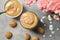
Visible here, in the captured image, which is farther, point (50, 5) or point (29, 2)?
point (29, 2)

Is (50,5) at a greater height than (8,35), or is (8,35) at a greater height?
(50,5)

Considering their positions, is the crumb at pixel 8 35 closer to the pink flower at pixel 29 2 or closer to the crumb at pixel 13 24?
the crumb at pixel 13 24

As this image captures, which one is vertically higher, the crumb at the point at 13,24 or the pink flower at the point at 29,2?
the pink flower at the point at 29,2

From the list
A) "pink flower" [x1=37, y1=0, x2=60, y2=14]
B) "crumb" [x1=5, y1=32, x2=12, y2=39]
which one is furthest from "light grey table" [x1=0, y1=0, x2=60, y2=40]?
"pink flower" [x1=37, y1=0, x2=60, y2=14]

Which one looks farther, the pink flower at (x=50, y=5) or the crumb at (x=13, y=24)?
the crumb at (x=13, y=24)

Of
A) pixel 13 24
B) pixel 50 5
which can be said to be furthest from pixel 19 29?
pixel 50 5

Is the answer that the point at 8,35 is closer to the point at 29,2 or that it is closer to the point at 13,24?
the point at 13,24

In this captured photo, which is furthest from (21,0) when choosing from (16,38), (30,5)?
(16,38)

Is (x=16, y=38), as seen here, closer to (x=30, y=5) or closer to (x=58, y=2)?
(x=30, y=5)

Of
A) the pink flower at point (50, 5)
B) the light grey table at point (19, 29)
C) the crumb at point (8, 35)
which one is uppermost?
the pink flower at point (50, 5)

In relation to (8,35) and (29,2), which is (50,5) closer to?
(29,2)

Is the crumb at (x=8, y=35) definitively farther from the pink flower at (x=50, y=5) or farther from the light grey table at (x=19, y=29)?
the pink flower at (x=50, y=5)

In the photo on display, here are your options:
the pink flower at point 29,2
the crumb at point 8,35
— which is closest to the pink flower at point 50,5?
the pink flower at point 29,2

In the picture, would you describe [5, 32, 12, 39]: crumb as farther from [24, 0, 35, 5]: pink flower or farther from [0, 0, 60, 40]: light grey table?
[24, 0, 35, 5]: pink flower
